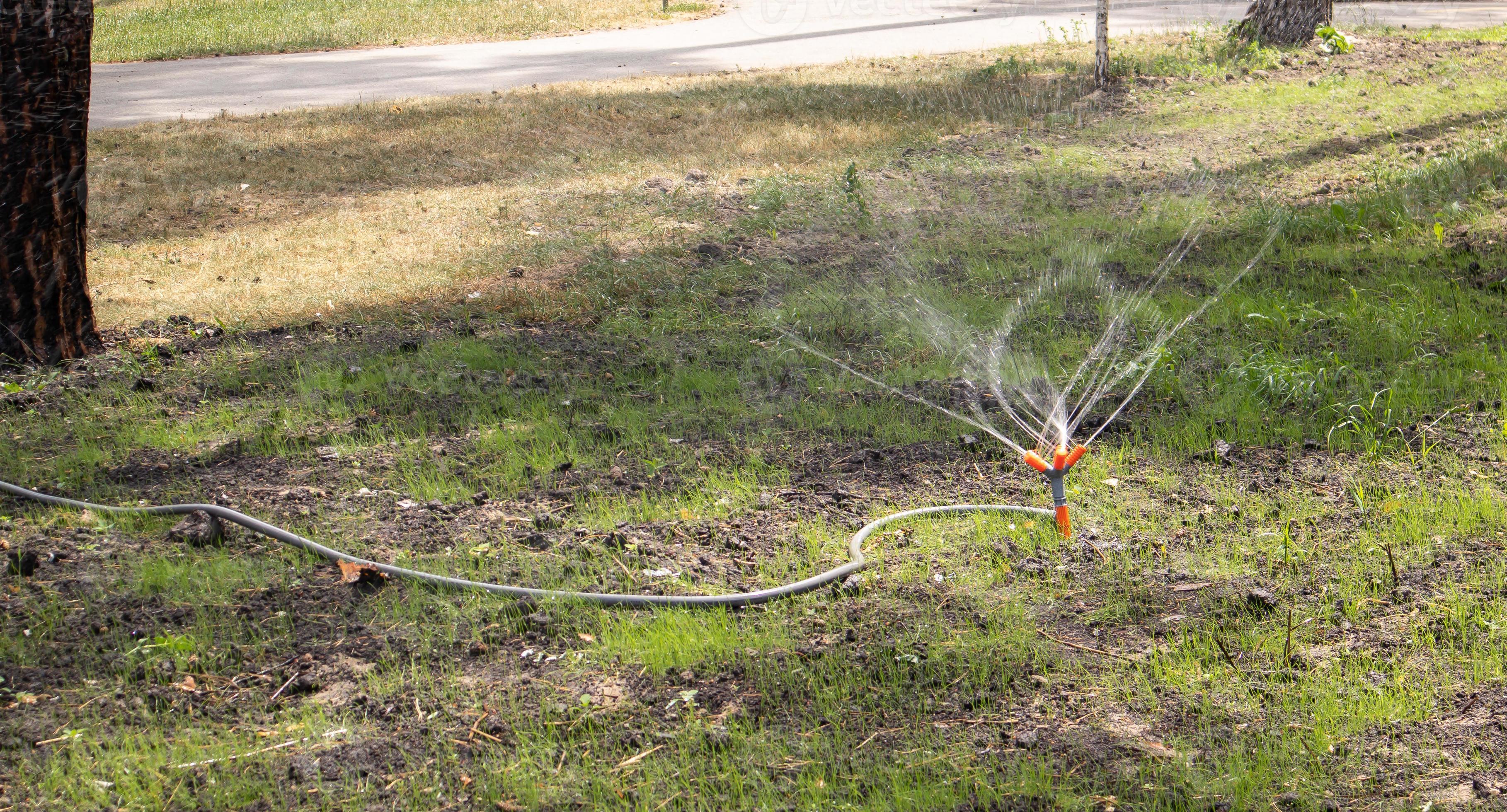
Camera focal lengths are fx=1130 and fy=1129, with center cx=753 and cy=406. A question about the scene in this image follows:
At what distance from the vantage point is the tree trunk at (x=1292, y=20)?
1133cm

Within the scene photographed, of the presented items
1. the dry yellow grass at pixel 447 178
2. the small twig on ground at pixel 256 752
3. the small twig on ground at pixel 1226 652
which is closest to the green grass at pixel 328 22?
the dry yellow grass at pixel 447 178

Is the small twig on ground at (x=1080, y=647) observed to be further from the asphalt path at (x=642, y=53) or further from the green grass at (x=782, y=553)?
the asphalt path at (x=642, y=53)

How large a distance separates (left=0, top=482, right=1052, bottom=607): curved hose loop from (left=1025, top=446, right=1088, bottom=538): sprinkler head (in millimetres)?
217

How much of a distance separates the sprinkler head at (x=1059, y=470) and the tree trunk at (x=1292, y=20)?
9696 mm

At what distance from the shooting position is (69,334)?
523 cm

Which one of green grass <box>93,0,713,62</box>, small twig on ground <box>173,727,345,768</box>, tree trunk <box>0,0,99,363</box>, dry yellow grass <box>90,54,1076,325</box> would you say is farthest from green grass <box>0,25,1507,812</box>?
green grass <box>93,0,713,62</box>

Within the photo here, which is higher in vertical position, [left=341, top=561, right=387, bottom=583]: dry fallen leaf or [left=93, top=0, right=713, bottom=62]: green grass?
[left=93, top=0, right=713, bottom=62]: green grass

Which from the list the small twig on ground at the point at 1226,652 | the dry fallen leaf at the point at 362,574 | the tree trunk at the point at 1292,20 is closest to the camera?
the small twig on ground at the point at 1226,652

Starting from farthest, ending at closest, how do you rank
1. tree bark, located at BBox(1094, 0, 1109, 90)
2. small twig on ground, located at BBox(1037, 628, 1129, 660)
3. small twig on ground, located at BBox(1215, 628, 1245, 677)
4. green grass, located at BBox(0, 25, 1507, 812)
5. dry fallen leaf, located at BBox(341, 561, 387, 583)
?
tree bark, located at BBox(1094, 0, 1109, 90)
dry fallen leaf, located at BBox(341, 561, 387, 583)
small twig on ground, located at BBox(1037, 628, 1129, 660)
small twig on ground, located at BBox(1215, 628, 1245, 677)
green grass, located at BBox(0, 25, 1507, 812)

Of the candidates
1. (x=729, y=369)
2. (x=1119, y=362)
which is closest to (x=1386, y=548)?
(x=1119, y=362)

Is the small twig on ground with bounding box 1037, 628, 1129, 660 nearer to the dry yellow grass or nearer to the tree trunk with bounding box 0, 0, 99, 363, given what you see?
the dry yellow grass

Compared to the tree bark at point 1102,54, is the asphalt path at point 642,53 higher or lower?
higher

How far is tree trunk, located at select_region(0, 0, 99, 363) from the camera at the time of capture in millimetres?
4812

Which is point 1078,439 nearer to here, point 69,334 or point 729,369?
point 729,369
